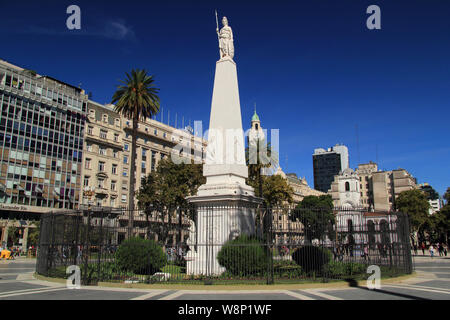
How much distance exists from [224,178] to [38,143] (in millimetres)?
43789

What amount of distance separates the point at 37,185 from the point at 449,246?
65971mm

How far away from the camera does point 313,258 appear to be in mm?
13930

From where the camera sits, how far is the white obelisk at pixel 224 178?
15.4 metres

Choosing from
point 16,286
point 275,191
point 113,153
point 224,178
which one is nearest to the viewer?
point 16,286

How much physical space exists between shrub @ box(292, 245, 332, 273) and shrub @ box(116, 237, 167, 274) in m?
5.89

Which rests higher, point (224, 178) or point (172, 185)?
point (172, 185)

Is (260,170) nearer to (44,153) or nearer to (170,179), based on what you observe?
(170,179)

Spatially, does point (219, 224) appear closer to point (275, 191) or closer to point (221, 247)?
point (221, 247)

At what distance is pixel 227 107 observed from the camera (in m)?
17.3

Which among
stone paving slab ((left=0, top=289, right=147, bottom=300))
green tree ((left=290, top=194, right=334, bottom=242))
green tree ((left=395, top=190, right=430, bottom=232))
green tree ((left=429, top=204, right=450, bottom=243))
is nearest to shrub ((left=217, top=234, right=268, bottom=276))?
green tree ((left=290, top=194, right=334, bottom=242))

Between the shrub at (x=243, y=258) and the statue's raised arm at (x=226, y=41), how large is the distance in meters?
10.0

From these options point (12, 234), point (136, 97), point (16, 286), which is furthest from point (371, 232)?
point (12, 234)

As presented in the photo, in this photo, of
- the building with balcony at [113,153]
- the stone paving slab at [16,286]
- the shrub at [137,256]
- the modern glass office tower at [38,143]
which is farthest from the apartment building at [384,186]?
the stone paving slab at [16,286]
